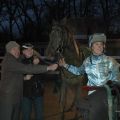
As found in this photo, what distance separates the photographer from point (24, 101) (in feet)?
22.9

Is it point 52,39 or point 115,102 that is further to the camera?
point 52,39

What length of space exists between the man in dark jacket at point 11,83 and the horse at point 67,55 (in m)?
1.17

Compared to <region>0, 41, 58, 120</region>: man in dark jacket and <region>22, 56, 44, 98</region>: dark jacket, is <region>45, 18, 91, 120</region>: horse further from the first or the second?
<region>0, 41, 58, 120</region>: man in dark jacket

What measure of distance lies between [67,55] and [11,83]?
1.58m

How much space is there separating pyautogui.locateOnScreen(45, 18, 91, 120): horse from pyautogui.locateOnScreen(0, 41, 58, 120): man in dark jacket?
117 centimetres

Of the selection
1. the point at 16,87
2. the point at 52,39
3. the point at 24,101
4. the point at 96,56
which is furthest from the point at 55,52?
the point at 96,56

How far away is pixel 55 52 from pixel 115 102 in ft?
11.9

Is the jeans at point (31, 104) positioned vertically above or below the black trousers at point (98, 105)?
below

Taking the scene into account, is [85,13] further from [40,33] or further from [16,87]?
[16,87]

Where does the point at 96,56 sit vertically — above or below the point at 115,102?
above

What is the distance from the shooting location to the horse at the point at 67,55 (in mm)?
7273

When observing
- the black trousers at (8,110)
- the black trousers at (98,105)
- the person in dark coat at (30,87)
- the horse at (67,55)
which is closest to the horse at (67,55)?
the horse at (67,55)

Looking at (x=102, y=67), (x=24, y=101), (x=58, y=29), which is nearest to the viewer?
(x=102, y=67)

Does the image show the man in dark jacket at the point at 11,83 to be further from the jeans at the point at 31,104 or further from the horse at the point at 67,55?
the horse at the point at 67,55
